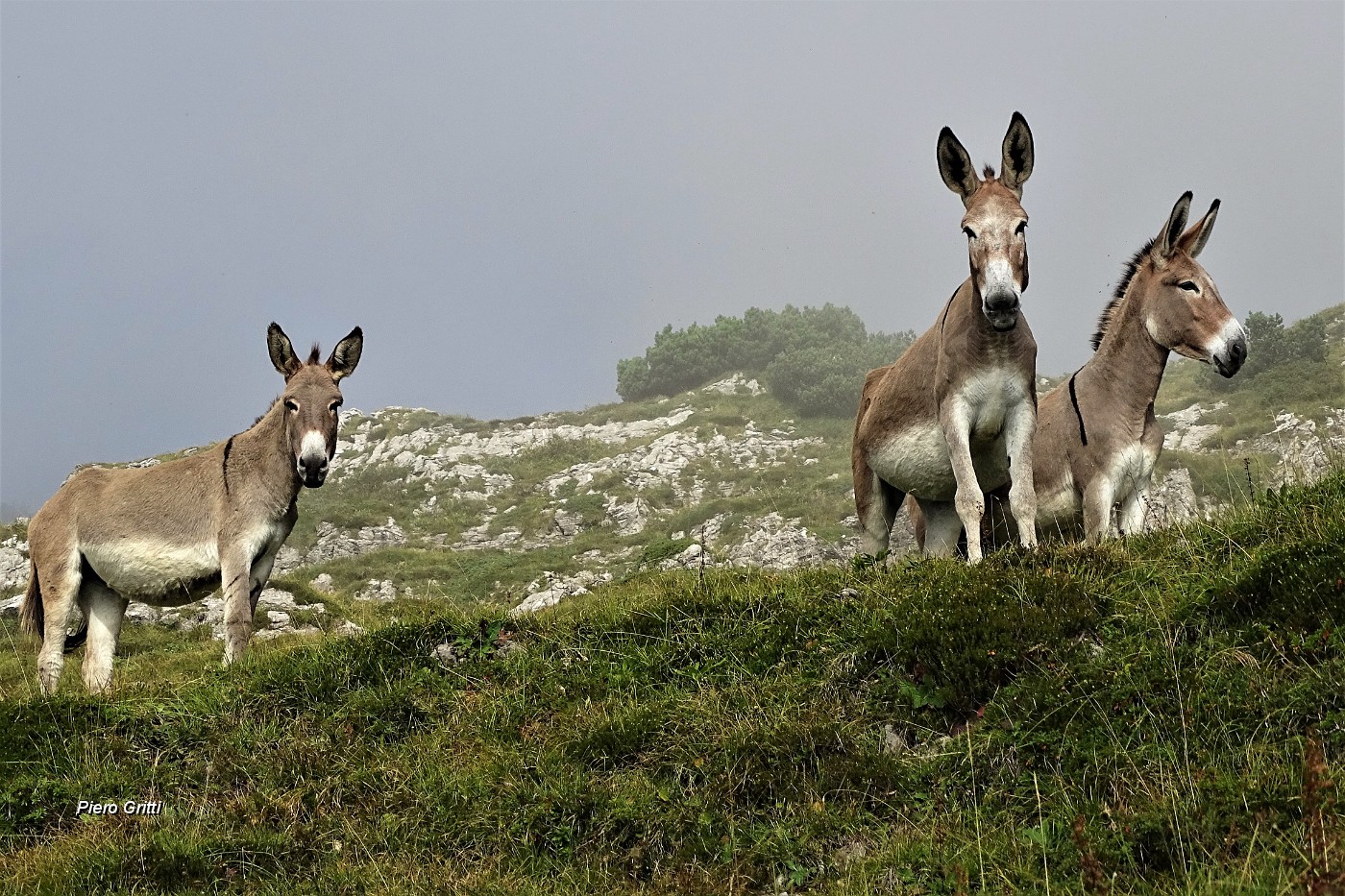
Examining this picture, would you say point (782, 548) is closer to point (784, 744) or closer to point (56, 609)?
point (56, 609)

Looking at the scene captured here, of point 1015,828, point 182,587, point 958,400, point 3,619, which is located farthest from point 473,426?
point 1015,828

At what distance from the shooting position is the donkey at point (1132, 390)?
9801 mm

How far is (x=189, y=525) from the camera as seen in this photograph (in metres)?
10.9

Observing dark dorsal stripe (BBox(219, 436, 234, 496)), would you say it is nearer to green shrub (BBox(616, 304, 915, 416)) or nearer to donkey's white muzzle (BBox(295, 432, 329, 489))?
donkey's white muzzle (BBox(295, 432, 329, 489))

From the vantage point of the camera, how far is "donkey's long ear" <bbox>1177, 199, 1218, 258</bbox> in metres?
10.2

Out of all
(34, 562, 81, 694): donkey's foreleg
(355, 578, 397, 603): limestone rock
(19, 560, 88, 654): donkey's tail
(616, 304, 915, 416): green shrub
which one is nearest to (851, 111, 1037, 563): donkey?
(34, 562, 81, 694): donkey's foreleg

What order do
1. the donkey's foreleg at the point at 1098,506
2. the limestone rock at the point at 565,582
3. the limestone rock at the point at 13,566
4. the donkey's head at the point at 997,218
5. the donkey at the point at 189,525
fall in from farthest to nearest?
the limestone rock at the point at 13,566 < the limestone rock at the point at 565,582 < the donkey at the point at 189,525 < the donkey's foreleg at the point at 1098,506 < the donkey's head at the point at 997,218

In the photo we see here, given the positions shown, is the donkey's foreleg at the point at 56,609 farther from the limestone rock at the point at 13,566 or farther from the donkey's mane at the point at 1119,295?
the limestone rock at the point at 13,566

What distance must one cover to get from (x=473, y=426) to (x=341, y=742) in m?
51.8

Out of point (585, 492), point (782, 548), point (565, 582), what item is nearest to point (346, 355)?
point (565, 582)

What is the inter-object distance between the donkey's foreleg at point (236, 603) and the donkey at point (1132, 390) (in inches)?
343

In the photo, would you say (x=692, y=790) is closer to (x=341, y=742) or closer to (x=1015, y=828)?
(x=1015, y=828)

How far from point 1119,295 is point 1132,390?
175cm

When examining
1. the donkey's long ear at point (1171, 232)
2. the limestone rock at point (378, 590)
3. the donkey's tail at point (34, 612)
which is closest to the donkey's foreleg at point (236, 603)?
the donkey's tail at point (34, 612)
